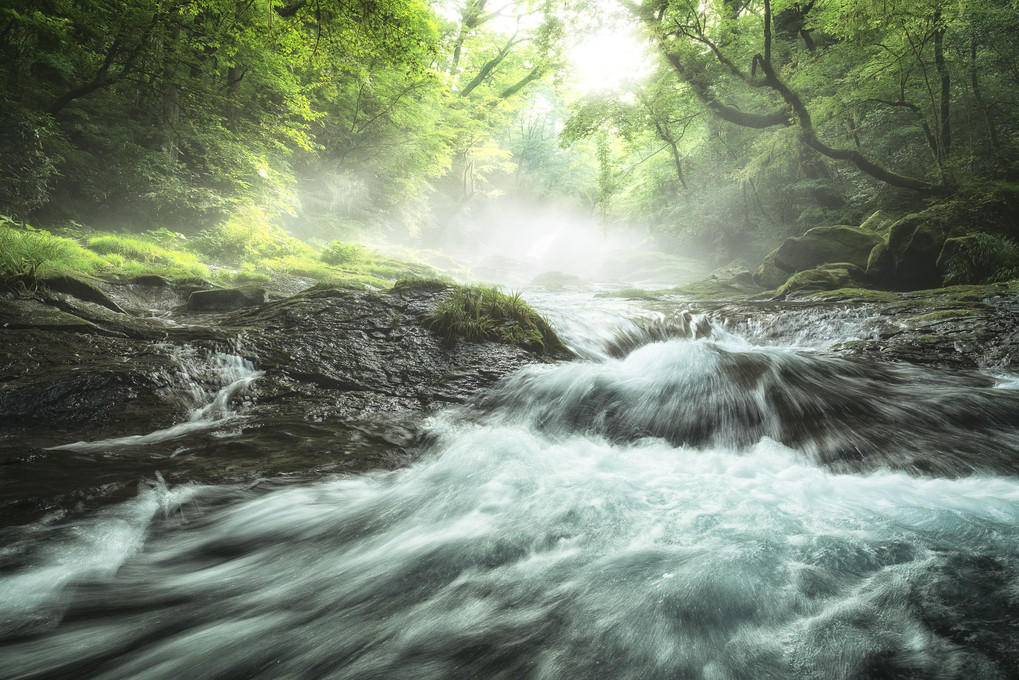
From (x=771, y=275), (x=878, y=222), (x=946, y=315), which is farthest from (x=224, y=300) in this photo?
(x=878, y=222)

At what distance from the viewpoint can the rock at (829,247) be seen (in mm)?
10789

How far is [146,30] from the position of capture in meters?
8.40

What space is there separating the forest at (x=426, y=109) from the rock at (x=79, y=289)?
4.10 m

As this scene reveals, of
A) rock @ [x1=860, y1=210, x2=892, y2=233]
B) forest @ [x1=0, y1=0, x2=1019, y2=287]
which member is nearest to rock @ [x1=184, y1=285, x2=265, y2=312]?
forest @ [x1=0, y1=0, x2=1019, y2=287]

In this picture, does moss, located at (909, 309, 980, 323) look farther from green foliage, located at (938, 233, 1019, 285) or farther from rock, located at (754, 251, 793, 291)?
rock, located at (754, 251, 793, 291)

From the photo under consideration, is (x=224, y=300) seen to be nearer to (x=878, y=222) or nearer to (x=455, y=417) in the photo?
(x=455, y=417)

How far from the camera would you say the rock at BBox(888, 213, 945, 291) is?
8477mm

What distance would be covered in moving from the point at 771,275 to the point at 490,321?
1129 cm

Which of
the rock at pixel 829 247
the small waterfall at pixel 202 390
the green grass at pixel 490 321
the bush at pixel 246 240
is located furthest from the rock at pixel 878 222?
the bush at pixel 246 240

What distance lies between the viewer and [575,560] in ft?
6.45

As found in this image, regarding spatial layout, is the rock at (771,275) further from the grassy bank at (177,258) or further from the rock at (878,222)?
the grassy bank at (177,258)

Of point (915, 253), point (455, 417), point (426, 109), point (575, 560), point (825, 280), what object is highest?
point (426, 109)

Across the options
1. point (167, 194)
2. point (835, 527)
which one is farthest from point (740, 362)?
point (167, 194)

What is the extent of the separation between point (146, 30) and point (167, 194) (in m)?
3.15
